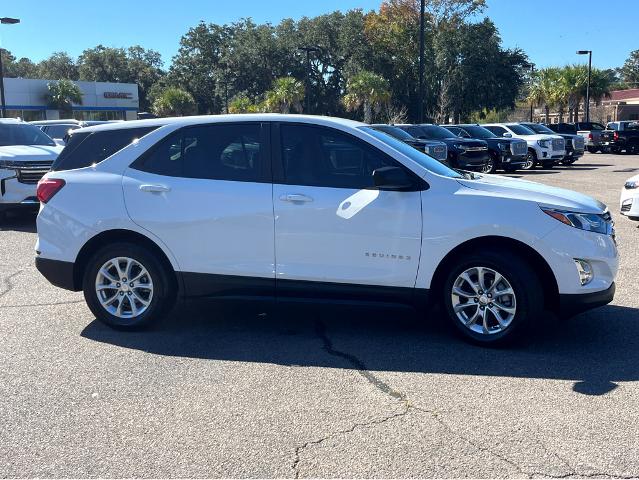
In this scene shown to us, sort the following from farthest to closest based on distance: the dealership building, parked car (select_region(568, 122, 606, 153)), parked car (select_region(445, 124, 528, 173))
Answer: the dealership building, parked car (select_region(568, 122, 606, 153)), parked car (select_region(445, 124, 528, 173))

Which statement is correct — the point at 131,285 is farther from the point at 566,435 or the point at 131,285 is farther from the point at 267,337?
the point at 566,435

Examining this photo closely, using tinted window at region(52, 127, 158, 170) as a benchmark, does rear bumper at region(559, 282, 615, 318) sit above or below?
below

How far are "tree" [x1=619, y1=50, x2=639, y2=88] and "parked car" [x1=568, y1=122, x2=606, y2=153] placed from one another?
89485 mm

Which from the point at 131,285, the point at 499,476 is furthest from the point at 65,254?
the point at 499,476

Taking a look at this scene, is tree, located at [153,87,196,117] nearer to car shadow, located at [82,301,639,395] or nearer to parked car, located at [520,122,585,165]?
parked car, located at [520,122,585,165]

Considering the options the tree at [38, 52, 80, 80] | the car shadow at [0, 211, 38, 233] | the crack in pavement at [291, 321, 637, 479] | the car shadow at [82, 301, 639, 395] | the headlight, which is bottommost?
the crack in pavement at [291, 321, 637, 479]

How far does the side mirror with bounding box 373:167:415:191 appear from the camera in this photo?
202 inches

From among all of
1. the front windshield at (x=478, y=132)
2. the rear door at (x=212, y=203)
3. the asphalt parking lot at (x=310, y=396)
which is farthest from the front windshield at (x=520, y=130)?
the rear door at (x=212, y=203)

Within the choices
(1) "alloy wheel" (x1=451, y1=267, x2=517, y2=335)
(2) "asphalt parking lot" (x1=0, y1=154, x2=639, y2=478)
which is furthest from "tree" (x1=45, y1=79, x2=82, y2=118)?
(1) "alloy wheel" (x1=451, y1=267, x2=517, y2=335)

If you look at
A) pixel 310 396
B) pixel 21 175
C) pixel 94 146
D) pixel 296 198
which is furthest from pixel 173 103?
pixel 310 396

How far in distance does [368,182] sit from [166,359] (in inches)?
83.6

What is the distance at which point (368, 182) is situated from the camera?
533cm

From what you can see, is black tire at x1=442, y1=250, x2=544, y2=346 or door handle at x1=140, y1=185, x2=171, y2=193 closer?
black tire at x1=442, y1=250, x2=544, y2=346

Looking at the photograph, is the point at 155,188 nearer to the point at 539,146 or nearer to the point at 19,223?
the point at 19,223
